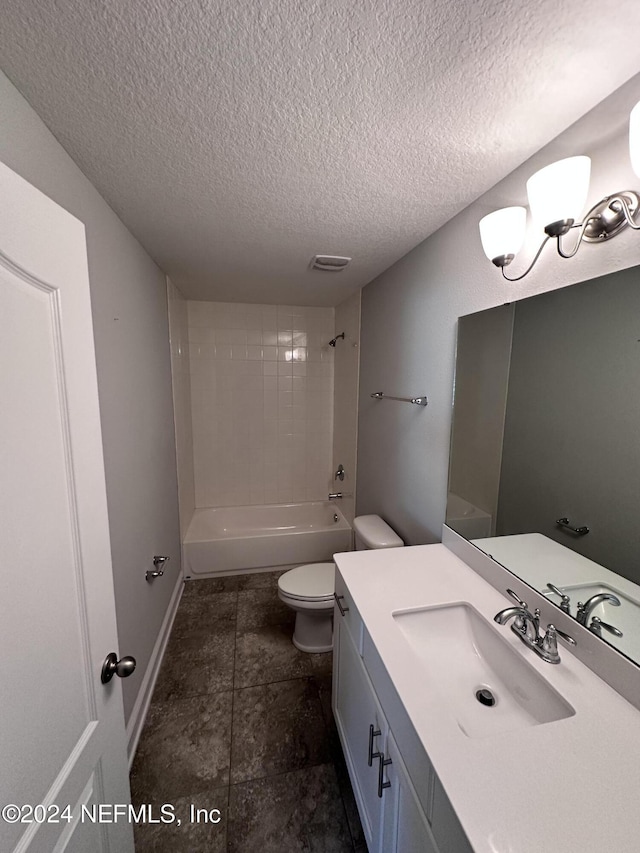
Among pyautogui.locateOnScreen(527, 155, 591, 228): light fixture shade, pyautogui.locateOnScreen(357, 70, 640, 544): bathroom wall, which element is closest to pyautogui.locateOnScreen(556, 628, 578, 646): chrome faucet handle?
pyautogui.locateOnScreen(357, 70, 640, 544): bathroom wall

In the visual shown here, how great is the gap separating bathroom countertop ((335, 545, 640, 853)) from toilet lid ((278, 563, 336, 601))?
962 mm

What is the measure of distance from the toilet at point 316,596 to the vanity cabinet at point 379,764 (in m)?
0.45

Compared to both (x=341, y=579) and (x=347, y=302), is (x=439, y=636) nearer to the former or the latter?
(x=341, y=579)

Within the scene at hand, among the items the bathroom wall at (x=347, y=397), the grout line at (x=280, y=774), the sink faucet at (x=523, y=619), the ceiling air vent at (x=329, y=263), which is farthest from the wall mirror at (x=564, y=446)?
the bathroom wall at (x=347, y=397)

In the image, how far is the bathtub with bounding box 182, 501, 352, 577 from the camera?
2717 millimetres

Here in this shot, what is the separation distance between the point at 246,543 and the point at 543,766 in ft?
7.83

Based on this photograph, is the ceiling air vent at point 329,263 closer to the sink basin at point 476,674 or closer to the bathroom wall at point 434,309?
the bathroom wall at point 434,309

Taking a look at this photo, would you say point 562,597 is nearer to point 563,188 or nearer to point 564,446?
point 564,446

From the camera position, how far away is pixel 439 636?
1.13 metres

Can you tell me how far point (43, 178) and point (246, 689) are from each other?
7.42 ft

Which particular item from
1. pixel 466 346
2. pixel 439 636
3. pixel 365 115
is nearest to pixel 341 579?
pixel 439 636

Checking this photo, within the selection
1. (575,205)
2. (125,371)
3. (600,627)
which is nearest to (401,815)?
(600,627)

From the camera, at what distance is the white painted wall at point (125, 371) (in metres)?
0.92

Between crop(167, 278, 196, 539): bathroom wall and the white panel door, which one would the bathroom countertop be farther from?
crop(167, 278, 196, 539): bathroom wall
